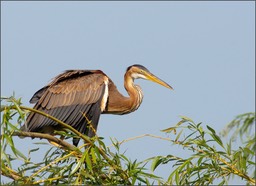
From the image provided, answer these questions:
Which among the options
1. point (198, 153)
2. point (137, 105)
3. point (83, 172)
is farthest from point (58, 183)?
point (137, 105)

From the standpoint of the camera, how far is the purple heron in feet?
23.4

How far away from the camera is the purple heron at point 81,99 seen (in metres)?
7.12

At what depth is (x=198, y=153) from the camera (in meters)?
4.42

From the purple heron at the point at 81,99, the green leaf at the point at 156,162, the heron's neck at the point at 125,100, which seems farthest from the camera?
the heron's neck at the point at 125,100

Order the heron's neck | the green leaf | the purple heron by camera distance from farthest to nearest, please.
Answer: the heron's neck → the purple heron → the green leaf

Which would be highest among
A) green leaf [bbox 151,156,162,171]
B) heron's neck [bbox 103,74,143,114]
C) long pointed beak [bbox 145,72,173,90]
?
long pointed beak [bbox 145,72,173,90]

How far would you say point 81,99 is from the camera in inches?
290

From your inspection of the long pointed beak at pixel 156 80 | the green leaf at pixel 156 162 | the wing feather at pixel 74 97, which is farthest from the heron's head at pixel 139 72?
the green leaf at pixel 156 162

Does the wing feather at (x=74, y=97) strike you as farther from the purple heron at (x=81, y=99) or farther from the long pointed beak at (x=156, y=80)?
the long pointed beak at (x=156, y=80)

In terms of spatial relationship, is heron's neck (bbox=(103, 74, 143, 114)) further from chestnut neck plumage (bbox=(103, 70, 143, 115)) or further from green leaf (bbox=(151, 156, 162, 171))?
green leaf (bbox=(151, 156, 162, 171))

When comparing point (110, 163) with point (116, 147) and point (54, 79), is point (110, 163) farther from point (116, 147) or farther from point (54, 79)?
point (54, 79)

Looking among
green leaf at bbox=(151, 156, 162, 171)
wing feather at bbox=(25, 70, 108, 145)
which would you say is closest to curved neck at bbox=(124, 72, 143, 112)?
wing feather at bbox=(25, 70, 108, 145)

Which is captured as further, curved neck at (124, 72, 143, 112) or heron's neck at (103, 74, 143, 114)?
curved neck at (124, 72, 143, 112)

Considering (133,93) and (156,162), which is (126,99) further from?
(156,162)
